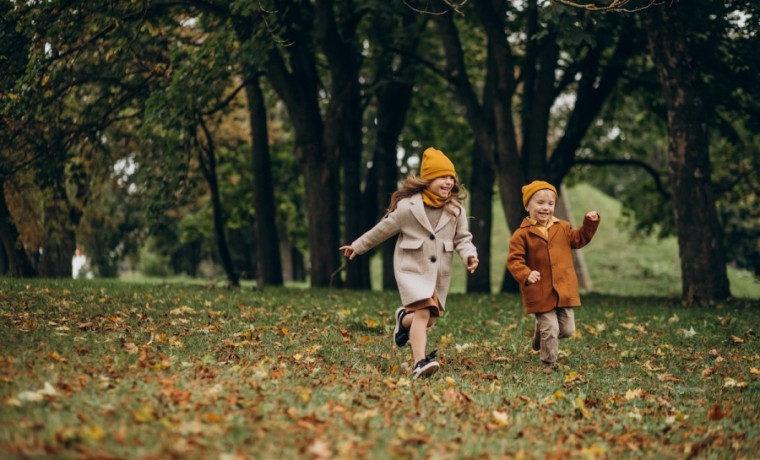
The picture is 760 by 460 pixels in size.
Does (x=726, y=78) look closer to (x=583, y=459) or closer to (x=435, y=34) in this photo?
(x=435, y=34)

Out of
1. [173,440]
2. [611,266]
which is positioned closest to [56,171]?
[173,440]

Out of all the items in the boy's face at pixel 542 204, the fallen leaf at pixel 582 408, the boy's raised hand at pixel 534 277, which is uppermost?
the boy's face at pixel 542 204

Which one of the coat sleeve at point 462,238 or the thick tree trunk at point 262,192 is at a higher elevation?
the thick tree trunk at point 262,192

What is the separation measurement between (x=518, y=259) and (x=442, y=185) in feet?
3.66

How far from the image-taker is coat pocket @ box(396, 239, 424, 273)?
6738 millimetres

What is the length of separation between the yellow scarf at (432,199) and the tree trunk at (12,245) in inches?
432

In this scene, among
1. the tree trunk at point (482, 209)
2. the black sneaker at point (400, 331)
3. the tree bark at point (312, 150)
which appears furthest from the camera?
the tree trunk at point (482, 209)

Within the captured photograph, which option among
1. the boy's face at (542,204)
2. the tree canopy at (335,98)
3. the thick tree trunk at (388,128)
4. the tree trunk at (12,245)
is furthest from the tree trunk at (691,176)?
the tree trunk at (12,245)

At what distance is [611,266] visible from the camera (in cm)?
3831

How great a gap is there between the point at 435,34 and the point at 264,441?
1859 cm

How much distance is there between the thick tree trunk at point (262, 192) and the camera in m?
19.6

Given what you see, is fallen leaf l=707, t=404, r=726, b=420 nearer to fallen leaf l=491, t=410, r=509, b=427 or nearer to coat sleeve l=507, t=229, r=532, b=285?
fallen leaf l=491, t=410, r=509, b=427

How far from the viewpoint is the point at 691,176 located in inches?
528

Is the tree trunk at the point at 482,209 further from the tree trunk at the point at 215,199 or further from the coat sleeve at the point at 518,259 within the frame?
the coat sleeve at the point at 518,259
